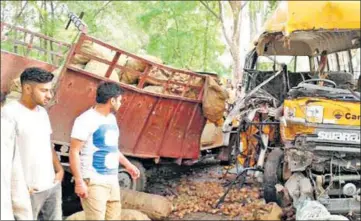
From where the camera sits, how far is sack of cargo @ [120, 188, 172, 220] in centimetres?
671

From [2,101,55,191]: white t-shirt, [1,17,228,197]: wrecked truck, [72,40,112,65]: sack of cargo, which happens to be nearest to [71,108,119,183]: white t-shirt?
[2,101,55,191]: white t-shirt

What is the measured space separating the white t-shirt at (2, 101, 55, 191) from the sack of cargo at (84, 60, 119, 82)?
322 cm

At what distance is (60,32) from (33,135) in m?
13.5

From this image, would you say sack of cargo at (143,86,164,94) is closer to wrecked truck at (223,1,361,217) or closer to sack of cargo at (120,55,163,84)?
sack of cargo at (120,55,163,84)

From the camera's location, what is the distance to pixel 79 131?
449 cm

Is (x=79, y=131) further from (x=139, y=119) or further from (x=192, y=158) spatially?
(x=192, y=158)

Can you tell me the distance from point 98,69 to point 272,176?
2.71 metres

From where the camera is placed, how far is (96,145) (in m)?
4.57

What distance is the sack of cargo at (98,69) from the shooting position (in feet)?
23.5

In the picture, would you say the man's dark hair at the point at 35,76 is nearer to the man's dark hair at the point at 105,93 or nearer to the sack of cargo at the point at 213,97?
the man's dark hair at the point at 105,93

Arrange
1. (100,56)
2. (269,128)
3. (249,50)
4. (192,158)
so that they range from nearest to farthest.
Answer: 1. (100,56)
2. (269,128)
3. (192,158)
4. (249,50)

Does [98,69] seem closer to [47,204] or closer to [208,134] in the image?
[208,134]

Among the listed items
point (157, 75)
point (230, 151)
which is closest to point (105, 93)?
point (157, 75)

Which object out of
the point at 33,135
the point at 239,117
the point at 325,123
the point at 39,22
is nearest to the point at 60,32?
the point at 39,22
